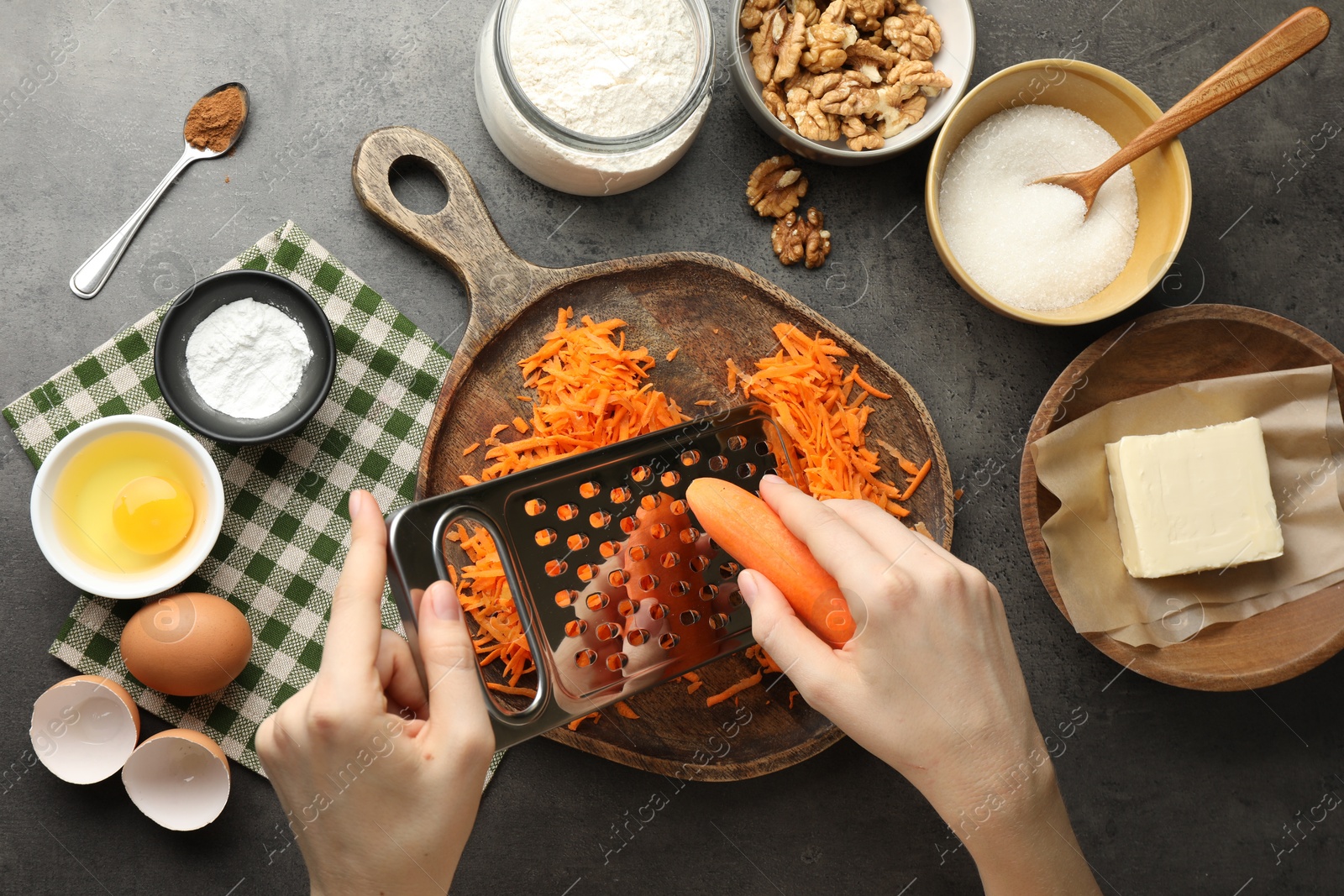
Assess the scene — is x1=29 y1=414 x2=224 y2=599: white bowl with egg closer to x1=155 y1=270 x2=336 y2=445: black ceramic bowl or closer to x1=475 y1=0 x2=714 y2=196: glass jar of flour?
x1=155 y1=270 x2=336 y2=445: black ceramic bowl

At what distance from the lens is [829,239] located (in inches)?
87.0

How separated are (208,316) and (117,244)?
0.37 meters

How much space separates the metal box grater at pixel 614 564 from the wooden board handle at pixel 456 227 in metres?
0.55

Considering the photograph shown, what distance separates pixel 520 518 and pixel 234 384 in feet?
2.69

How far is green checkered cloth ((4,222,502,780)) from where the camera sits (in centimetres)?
200

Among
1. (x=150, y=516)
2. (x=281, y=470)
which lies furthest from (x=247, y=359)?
(x=150, y=516)

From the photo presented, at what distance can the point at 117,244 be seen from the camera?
81.2 inches

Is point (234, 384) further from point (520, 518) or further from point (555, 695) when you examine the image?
point (555, 695)

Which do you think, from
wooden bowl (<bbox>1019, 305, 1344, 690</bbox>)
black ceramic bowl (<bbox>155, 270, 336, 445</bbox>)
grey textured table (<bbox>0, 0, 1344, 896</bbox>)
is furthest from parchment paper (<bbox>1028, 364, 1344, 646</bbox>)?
black ceramic bowl (<bbox>155, 270, 336, 445</bbox>)

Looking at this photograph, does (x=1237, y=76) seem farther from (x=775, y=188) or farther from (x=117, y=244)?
(x=117, y=244)

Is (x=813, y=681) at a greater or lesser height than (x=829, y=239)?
lesser

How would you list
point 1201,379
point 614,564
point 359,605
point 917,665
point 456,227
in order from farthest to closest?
point 1201,379 < point 456,227 < point 614,564 < point 917,665 < point 359,605

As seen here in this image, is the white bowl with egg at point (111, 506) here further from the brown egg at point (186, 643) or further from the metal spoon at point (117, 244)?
the metal spoon at point (117, 244)

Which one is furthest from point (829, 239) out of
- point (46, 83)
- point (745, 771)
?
point (46, 83)
